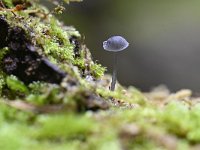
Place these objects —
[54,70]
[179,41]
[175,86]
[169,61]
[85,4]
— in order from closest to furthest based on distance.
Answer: [54,70]
[175,86]
[169,61]
[179,41]
[85,4]

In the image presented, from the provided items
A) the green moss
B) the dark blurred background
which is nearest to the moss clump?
the green moss

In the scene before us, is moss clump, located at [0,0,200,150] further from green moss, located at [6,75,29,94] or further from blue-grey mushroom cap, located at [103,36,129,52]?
blue-grey mushroom cap, located at [103,36,129,52]

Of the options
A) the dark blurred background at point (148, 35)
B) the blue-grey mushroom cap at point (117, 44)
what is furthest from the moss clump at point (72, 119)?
the dark blurred background at point (148, 35)

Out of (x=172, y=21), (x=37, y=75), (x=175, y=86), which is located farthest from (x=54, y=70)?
(x=172, y=21)

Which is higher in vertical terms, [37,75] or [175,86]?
[175,86]

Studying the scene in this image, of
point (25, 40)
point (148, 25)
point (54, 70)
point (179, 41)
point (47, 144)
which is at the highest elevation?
point (148, 25)

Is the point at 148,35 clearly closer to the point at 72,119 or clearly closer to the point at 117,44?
the point at 117,44

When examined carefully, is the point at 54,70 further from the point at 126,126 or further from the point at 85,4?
the point at 85,4

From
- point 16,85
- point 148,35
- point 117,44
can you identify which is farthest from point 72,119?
point 148,35

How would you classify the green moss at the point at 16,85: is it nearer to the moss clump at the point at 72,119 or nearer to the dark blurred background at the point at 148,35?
the moss clump at the point at 72,119
